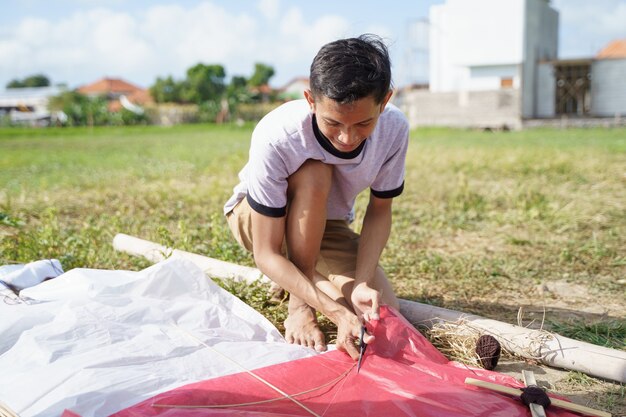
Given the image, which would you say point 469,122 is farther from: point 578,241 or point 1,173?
point 578,241

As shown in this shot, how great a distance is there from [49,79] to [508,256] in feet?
363

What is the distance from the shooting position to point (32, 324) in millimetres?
2076

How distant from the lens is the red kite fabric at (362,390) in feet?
5.45

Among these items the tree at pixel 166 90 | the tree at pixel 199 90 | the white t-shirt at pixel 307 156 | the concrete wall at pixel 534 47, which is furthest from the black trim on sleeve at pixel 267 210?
the tree at pixel 166 90

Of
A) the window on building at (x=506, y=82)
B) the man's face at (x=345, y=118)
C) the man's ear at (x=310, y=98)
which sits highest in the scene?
the window on building at (x=506, y=82)

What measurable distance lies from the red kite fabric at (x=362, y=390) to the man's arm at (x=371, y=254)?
0.10 m

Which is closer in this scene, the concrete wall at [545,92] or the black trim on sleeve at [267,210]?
the black trim on sleeve at [267,210]

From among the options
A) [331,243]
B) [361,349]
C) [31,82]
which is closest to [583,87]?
[331,243]

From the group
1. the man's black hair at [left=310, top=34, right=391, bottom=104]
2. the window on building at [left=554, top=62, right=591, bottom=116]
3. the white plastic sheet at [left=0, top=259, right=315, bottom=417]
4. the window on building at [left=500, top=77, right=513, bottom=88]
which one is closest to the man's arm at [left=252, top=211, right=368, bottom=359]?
the white plastic sheet at [left=0, top=259, right=315, bottom=417]

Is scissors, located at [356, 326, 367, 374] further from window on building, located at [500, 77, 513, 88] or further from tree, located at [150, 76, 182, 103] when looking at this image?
tree, located at [150, 76, 182, 103]

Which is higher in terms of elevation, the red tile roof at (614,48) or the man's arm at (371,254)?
the red tile roof at (614,48)

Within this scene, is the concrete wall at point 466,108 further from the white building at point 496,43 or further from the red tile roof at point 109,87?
the red tile roof at point 109,87

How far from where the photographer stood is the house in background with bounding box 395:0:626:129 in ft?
75.2

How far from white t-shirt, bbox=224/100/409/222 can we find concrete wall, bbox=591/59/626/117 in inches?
916
